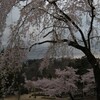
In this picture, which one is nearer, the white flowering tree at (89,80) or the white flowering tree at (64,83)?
the white flowering tree at (64,83)

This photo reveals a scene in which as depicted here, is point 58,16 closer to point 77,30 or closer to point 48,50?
point 77,30

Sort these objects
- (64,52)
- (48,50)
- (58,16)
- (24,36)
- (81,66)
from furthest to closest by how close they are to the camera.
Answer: (81,66), (48,50), (64,52), (58,16), (24,36)

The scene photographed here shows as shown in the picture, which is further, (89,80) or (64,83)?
(89,80)

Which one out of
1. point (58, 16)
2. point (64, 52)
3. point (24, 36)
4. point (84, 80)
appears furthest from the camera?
point (84, 80)

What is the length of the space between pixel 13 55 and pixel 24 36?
72 cm

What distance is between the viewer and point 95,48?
30.1 feet

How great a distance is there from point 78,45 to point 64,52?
32.8 inches

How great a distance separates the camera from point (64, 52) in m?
9.15

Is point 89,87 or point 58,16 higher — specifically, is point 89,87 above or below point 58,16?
below

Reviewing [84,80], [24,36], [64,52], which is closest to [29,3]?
[24,36]

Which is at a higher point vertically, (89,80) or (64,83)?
(89,80)

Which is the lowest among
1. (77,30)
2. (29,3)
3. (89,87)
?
(89,87)

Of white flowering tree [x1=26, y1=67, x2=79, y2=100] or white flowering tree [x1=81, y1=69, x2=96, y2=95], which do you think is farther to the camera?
white flowering tree [x1=81, y1=69, x2=96, y2=95]

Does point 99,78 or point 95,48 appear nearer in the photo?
point 99,78
